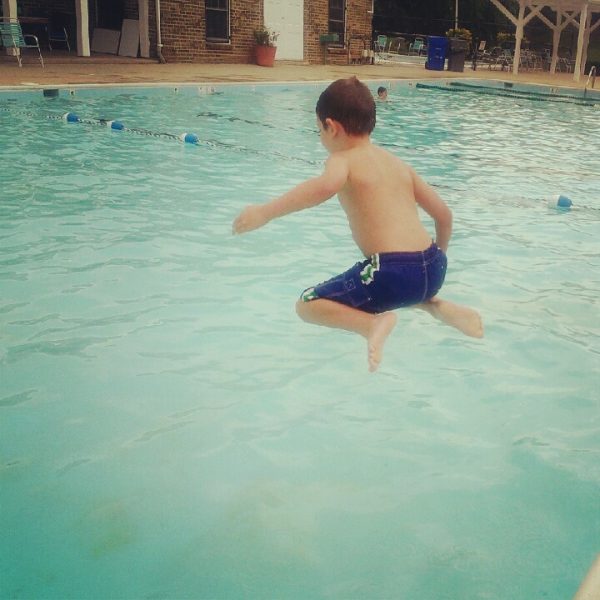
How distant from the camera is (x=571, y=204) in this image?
24.7 feet

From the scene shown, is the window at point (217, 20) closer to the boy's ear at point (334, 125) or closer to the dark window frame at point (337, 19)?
the dark window frame at point (337, 19)

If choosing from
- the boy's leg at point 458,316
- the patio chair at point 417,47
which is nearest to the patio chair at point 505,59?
the patio chair at point 417,47


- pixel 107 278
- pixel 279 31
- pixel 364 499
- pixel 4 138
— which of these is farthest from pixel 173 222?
pixel 279 31

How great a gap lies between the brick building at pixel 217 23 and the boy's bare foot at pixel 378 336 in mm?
17166

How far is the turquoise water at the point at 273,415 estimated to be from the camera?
2.44 metres

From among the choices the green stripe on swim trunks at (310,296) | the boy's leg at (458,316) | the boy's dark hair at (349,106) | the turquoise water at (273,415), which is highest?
the boy's dark hair at (349,106)

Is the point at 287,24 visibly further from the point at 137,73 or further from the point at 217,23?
the point at 137,73

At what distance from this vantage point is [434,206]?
10.8ft

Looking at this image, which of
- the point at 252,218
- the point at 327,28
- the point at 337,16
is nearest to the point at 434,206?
the point at 252,218

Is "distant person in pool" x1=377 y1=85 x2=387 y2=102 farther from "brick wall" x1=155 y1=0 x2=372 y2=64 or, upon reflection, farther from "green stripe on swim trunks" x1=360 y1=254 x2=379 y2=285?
"green stripe on swim trunks" x1=360 y1=254 x2=379 y2=285

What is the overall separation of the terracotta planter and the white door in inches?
61.5

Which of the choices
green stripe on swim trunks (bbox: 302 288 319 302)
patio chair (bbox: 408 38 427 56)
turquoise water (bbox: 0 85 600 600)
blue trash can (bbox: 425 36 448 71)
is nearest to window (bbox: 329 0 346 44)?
blue trash can (bbox: 425 36 448 71)

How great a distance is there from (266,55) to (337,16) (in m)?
5.32

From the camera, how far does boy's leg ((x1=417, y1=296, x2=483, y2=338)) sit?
3303 mm
